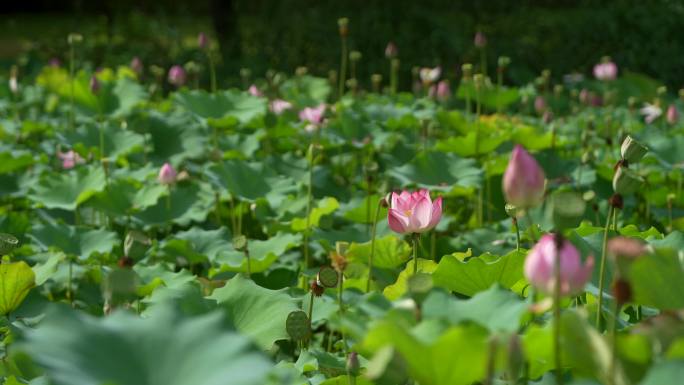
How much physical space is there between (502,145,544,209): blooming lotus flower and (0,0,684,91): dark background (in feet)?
15.4

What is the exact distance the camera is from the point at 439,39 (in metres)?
5.86

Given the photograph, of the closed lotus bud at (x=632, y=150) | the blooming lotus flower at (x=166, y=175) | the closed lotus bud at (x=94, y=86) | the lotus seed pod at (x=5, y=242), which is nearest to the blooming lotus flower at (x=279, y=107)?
the closed lotus bud at (x=94, y=86)

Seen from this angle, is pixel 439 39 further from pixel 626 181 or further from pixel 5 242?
pixel 626 181

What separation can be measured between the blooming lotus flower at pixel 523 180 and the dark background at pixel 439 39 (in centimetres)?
469

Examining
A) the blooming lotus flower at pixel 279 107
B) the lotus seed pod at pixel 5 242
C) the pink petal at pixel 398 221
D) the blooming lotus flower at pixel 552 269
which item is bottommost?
the blooming lotus flower at pixel 279 107

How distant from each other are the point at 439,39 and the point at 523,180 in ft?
16.8

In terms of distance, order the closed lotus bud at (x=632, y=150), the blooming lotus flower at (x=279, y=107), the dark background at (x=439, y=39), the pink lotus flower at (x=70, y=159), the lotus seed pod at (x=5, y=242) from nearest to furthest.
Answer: the closed lotus bud at (x=632, y=150) → the lotus seed pod at (x=5, y=242) → the pink lotus flower at (x=70, y=159) → the blooming lotus flower at (x=279, y=107) → the dark background at (x=439, y=39)

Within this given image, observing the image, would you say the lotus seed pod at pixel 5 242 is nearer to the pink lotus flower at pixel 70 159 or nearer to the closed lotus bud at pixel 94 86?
the pink lotus flower at pixel 70 159

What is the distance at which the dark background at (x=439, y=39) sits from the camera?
5.80 metres

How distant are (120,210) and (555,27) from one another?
455cm

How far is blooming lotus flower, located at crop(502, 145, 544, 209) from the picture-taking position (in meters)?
0.84

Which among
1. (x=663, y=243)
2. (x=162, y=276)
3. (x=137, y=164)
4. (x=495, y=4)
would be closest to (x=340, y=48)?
(x=495, y=4)

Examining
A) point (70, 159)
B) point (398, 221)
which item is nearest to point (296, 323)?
point (398, 221)

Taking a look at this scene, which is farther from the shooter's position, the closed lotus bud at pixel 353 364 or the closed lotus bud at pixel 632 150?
the closed lotus bud at pixel 632 150
